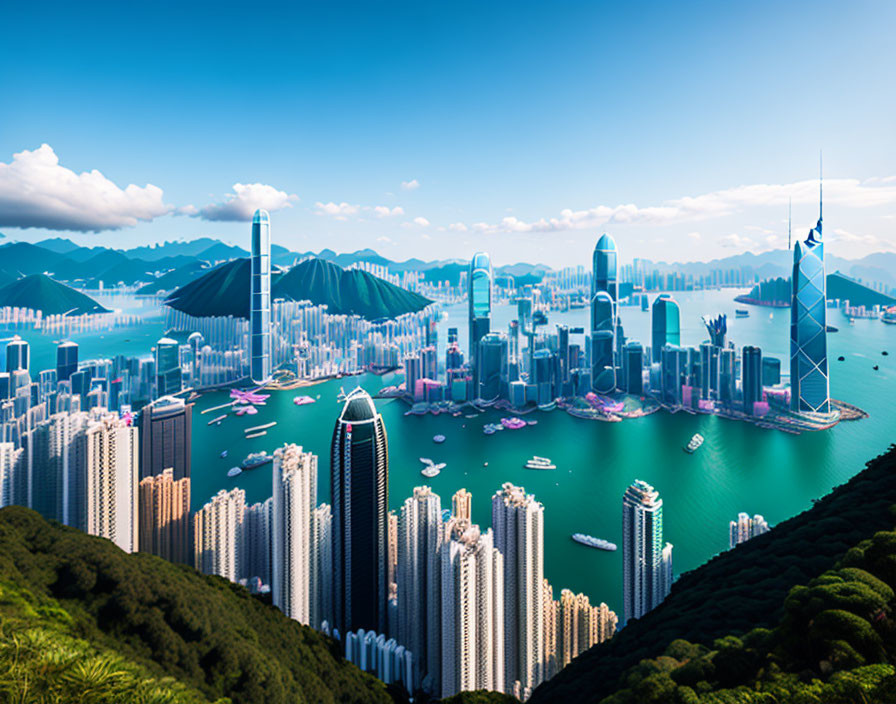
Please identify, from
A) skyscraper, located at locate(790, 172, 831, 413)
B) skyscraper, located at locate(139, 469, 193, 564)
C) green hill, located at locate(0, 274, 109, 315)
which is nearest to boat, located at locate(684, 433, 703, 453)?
skyscraper, located at locate(790, 172, 831, 413)

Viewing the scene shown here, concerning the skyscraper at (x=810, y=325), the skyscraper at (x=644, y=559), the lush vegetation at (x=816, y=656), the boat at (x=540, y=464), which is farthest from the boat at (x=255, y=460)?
the skyscraper at (x=810, y=325)

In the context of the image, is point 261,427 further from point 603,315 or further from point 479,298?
point 603,315

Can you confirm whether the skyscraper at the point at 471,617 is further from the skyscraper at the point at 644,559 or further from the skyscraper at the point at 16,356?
the skyscraper at the point at 16,356

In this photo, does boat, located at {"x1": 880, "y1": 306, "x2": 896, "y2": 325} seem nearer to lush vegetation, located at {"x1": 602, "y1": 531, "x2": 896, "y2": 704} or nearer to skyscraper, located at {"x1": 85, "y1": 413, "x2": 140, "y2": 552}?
lush vegetation, located at {"x1": 602, "y1": 531, "x2": 896, "y2": 704}

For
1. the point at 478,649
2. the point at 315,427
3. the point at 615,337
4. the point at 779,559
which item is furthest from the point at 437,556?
the point at 615,337

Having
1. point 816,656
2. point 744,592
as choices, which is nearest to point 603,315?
point 744,592
